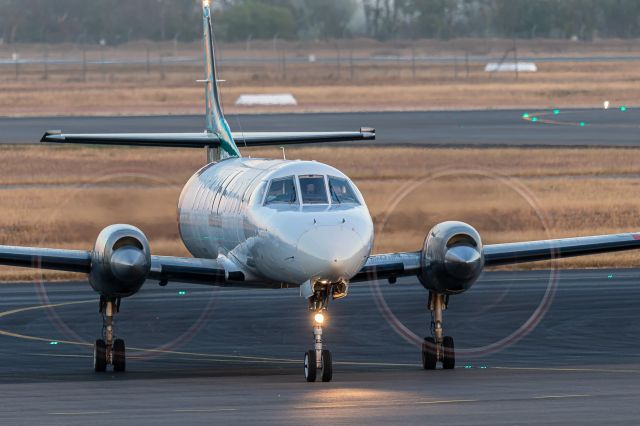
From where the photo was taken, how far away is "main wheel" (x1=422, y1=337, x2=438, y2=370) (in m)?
19.6

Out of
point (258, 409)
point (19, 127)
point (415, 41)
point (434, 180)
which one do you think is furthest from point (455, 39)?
point (258, 409)

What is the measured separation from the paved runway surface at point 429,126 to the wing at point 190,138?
101 ft

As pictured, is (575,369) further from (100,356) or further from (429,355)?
(100,356)

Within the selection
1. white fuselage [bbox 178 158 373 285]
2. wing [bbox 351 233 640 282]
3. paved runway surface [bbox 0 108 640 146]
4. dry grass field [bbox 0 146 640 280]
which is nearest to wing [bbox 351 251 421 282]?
wing [bbox 351 233 640 282]

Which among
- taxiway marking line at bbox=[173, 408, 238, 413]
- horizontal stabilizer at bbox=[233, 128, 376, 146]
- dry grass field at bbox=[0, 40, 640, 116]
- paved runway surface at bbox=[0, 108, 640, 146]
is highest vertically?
horizontal stabilizer at bbox=[233, 128, 376, 146]

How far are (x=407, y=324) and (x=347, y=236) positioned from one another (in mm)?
7166

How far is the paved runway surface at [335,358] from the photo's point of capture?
14.3m

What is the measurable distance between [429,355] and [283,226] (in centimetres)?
308

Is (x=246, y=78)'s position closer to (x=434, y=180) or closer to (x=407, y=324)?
(x=434, y=180)

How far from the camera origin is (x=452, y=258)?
19.5 meters

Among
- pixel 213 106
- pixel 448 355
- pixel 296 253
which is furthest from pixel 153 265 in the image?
pixel 213 106

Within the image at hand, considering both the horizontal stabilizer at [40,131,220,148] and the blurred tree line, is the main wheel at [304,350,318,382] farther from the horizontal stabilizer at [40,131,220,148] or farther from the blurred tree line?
the blurred tree line

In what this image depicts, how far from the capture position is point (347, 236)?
1741 centimetres

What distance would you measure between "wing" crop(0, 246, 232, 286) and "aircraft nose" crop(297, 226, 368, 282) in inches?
115
